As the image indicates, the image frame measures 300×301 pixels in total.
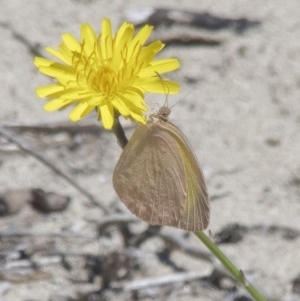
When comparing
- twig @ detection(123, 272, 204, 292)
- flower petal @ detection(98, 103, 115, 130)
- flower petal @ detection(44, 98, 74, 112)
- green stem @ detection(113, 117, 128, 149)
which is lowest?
twig @ detection(123, 272, 204, 292)

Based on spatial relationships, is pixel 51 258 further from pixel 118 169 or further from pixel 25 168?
pixel 118 169

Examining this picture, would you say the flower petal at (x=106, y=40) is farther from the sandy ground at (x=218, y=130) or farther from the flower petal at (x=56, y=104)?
the sandy ground at (x=218, y=130)

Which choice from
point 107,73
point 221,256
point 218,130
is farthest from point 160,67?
point 218,130

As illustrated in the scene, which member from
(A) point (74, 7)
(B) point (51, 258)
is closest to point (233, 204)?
(B) point (51, 258)

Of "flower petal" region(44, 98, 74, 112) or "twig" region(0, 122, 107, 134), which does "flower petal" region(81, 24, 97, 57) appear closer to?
"flower petal" region(44, 98, 74, 112)

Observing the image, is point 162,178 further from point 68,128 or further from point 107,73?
point 68,128

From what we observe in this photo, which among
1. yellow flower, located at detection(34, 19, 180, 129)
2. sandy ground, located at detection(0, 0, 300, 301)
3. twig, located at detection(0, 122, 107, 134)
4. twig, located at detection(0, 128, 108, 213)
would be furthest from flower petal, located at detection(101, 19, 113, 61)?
twig, located at detection(0, 122, 107, 134)
